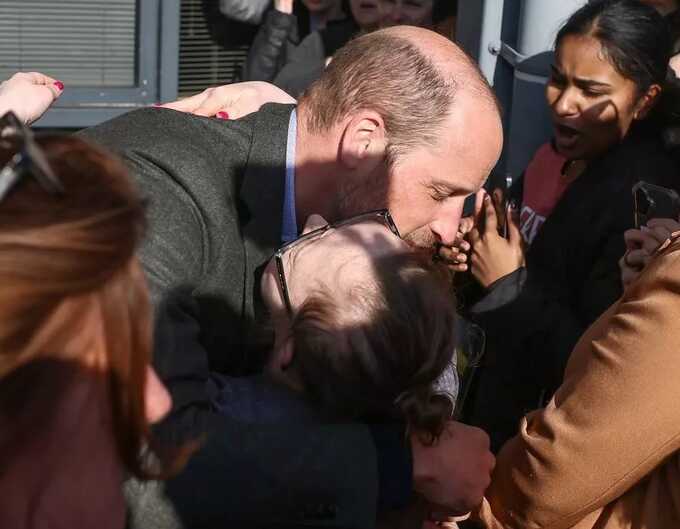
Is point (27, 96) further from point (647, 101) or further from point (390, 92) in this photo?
point (647, 101)

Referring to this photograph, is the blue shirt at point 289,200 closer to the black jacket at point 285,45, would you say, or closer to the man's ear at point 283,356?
the man's ear at point 283,356

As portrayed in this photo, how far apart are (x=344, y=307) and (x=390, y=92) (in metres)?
0.72

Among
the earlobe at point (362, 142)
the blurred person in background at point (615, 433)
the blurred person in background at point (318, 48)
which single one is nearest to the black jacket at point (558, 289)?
the earlobe at point (362, 142)

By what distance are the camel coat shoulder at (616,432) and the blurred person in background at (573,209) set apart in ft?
2.59

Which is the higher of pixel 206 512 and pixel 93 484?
pixel 93 484

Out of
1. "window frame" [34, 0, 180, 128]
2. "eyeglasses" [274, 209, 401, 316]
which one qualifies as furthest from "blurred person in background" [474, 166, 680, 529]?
"window frame" [34, 0, 180, 128]

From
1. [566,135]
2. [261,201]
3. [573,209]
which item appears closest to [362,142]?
[261,201]

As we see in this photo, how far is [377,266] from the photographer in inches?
62.0

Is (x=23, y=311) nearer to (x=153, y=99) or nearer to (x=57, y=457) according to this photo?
(x=57, y=457)

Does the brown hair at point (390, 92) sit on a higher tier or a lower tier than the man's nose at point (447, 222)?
higher

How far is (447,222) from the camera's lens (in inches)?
88.6

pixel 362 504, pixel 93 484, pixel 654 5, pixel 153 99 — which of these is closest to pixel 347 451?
pixel 362 504

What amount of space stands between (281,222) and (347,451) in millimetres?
582

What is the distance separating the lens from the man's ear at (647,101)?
291 centimetres
